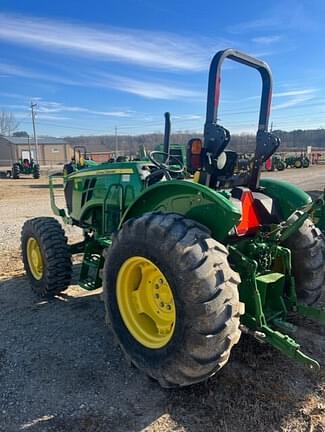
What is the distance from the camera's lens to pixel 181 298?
8.50ft

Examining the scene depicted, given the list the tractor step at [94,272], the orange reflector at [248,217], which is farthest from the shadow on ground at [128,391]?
the orange reflector at [248,217]

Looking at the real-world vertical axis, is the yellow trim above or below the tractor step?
above

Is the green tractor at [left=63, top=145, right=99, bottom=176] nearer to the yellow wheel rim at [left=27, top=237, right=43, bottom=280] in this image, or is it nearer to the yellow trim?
the yellow trim

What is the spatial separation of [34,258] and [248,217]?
3.01 m

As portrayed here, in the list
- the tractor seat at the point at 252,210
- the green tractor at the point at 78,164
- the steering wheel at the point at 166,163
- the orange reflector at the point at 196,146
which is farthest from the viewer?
the green tractor at the point at 78,164

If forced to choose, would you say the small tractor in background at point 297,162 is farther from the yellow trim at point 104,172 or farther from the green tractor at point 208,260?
the green tractor at point 208,260

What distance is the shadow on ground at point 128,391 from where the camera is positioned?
8.46 feet

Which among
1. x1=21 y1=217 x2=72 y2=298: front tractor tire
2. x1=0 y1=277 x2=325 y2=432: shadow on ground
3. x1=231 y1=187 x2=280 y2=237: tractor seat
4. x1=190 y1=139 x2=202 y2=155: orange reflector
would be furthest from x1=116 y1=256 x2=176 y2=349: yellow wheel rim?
x1=21 y1=217 x2=72 y2=298: front tractor tire

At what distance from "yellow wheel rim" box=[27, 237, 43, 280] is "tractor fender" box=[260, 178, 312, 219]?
114 inches

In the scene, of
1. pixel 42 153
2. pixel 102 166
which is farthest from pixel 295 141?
pixel 102 166

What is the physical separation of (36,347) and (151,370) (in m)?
1.32

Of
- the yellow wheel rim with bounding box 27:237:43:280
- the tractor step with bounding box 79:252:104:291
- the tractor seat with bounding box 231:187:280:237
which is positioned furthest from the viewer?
the yellow wheel rim with bounding box 27:237:43:280

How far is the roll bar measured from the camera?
302cm

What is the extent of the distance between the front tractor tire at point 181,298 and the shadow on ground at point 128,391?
0.71 ft
